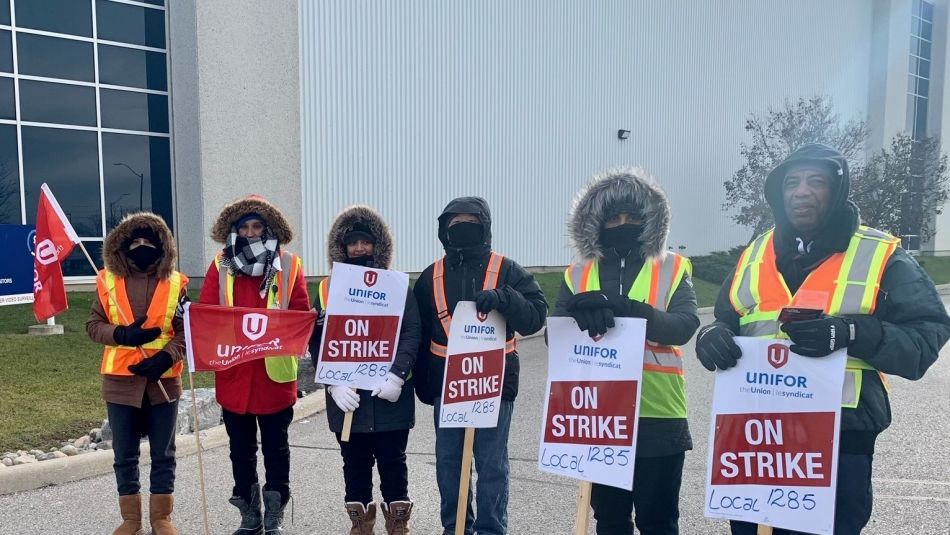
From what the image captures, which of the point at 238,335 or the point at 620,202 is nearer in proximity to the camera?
the point at 620,202

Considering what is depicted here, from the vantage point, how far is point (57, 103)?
15.1 metres

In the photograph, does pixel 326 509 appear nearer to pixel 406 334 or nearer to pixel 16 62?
pixel 406 334

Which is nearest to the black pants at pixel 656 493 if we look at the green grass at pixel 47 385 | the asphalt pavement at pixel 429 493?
the asphalt pavement at pixel 429 493

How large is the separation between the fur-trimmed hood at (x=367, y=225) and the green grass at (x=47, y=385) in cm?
367

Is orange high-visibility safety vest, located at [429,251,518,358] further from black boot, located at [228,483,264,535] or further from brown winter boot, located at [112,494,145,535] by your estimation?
brown winter boot, located at [112,494,145,535]

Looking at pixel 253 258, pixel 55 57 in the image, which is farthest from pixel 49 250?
pixel 55 57

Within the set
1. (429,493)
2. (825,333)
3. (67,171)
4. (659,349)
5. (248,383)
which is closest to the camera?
(825,333)

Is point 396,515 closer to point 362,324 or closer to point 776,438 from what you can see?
point 362,324

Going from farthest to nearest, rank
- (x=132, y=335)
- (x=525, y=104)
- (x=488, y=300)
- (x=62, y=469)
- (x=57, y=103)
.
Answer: (x=525, y=104)
(x=57, y=103)
(x=62, y=469)
(x=132, y=335)
(x=488, y=300)

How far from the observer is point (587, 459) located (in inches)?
117

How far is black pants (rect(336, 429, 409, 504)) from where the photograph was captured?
3.84m

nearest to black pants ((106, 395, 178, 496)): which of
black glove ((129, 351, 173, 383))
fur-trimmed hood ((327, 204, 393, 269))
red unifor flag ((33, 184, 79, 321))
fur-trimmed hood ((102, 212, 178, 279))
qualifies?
black glove ((129, 351, 173, 383))

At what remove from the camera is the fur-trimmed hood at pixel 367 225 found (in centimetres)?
403

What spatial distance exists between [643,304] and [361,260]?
176 centimetres
